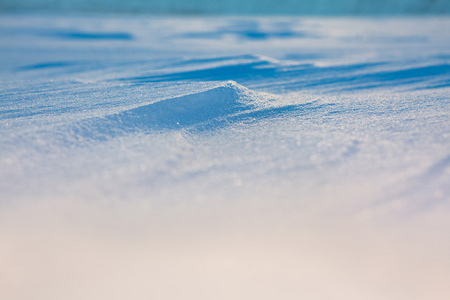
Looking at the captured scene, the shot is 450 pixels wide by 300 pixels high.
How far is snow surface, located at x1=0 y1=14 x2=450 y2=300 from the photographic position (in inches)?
25.7

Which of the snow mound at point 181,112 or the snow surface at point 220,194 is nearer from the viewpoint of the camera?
the snow surface at point 220,194

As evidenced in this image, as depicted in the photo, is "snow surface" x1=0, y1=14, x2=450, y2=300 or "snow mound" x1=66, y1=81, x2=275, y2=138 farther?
"snow mound" x1=66, y1=81, x2=275, y2=138

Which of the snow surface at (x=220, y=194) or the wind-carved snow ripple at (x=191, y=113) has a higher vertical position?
the wind-carved snow ripple at (x=191, y=113)

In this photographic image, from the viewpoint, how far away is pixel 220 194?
858 millimetres

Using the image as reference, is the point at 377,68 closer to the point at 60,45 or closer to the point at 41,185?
the point at 41,185

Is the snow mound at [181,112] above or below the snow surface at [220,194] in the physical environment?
above

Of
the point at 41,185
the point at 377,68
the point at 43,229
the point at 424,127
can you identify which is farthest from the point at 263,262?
the point at 377,68

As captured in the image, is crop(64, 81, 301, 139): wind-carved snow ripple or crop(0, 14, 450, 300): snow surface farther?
crop(64, 81, 301, 139): wind-carved snow ripple

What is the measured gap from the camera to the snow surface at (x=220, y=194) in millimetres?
653

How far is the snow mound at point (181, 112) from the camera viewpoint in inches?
42.8

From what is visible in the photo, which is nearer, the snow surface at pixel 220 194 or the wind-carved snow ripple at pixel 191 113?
the snow surface at pixel 220 194

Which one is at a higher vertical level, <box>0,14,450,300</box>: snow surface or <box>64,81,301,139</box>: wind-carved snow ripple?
<box>64,81,301,139</box>: wind-carved snow ripple

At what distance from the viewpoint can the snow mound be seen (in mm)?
Answer: 1087

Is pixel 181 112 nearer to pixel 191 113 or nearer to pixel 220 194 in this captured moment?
pixel 191 113
